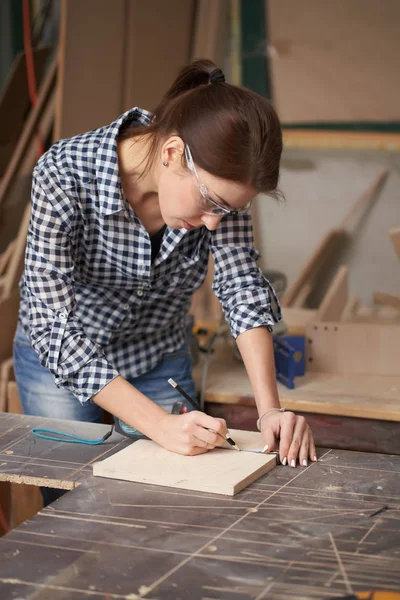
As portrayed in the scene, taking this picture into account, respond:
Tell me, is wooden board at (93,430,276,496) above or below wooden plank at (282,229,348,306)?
below

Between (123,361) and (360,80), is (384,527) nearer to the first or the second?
(123,361)

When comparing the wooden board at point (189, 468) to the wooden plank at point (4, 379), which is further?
the wooden plank at point (4, 379)

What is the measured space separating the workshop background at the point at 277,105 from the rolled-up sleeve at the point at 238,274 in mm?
824

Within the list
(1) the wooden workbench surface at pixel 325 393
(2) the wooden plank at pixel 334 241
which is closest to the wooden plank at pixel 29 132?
(1) the wooden workbench surface at pixel 325 393

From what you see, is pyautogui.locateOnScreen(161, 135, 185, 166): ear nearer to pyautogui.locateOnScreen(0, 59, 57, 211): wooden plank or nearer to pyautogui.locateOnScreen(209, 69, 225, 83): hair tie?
pyautogui.locateOnScreen(209, 69, 225, 83): hair tie

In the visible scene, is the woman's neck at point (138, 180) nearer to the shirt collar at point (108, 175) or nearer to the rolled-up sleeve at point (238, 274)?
the shirt collar at point (108, 175)

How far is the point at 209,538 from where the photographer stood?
1.56 metres

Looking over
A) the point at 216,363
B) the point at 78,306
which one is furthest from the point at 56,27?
the point at 78,306

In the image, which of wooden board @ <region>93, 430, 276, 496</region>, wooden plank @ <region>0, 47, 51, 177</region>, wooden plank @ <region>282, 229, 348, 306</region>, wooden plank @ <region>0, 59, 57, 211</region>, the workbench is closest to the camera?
wooden board @ <region>93, 430, 276, 496</region>

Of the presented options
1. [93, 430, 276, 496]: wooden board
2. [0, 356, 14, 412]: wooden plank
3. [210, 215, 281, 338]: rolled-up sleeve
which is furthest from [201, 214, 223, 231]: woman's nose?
[0, 356, 14, 412]: wooden plank

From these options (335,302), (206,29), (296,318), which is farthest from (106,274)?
(206,29)

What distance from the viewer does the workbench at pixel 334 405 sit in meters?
2.63

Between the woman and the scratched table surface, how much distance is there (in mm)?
178

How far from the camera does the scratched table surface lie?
1.40 meters
